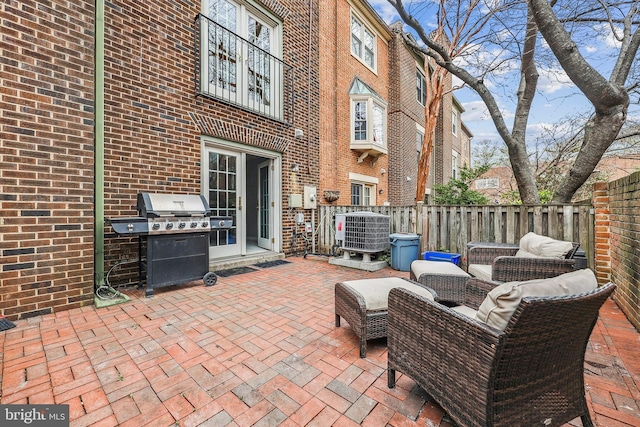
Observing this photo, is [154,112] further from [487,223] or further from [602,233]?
[602,233]

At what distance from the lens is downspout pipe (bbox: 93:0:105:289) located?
3.19 metres

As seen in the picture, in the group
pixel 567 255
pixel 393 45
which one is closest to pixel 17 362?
pixel 567 255

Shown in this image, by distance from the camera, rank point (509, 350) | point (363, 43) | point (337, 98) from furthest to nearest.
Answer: point (363, 43), point (337, 98), point (509, 350)

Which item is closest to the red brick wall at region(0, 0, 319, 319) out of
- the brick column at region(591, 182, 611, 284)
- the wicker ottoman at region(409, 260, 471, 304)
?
the wicker ottoman at region(409, 260, 471, 304)

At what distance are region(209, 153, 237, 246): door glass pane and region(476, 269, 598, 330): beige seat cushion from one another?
4407 mm

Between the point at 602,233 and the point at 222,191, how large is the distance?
5.66 m

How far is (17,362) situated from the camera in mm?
1889

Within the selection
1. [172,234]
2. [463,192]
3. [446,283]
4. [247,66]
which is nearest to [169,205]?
[172,234]

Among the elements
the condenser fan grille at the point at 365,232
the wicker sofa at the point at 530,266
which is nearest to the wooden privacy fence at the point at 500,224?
the condenser fan grille at the point at 365,232

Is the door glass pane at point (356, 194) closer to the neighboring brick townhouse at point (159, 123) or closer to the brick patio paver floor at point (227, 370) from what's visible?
the neighboring brick townhouse at point (159, 123)

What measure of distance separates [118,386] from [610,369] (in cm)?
325

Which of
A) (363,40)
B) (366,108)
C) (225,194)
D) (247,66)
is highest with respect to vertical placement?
(363,40)

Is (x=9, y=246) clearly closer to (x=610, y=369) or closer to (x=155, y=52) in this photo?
(x=155, y=52)

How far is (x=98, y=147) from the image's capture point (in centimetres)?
322
